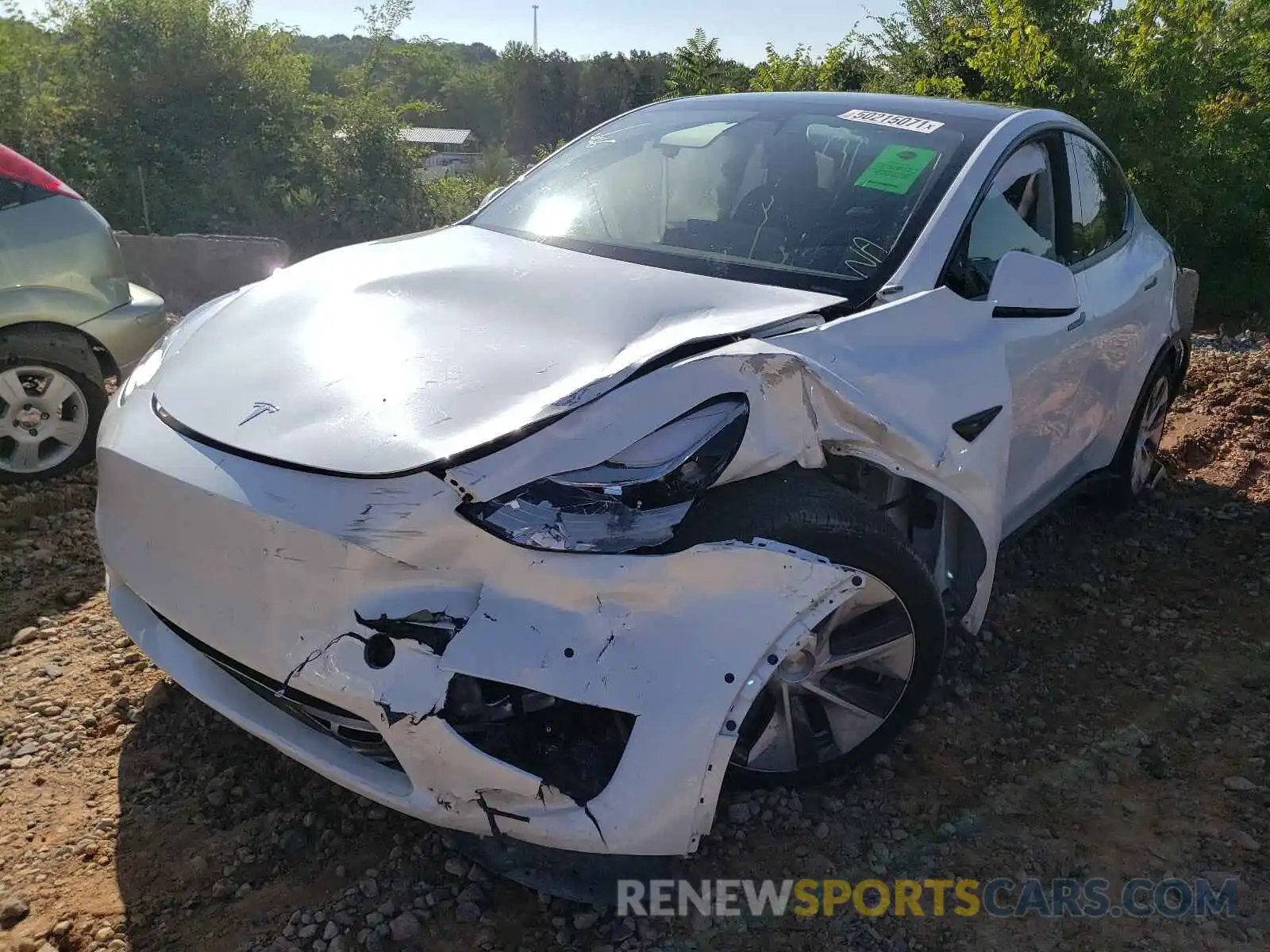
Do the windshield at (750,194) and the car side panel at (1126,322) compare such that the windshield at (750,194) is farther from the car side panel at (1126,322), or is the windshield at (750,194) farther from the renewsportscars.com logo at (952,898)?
the renewsportscars.com logo at (952,898)

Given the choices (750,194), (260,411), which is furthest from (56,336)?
(750,194)

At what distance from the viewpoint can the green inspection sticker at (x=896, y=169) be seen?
9.60ft

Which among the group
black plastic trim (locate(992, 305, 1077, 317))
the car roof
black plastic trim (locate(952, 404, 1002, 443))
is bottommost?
black plastic trim (locate(952, 404, 1002, 443))

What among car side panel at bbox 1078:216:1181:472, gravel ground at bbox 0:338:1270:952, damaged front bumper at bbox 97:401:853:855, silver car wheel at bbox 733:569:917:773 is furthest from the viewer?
car side panel at bbox 1078:216:1181:472

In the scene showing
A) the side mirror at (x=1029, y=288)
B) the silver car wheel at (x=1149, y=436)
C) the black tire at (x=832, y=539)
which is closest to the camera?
the black tire at (x=832, y=539)

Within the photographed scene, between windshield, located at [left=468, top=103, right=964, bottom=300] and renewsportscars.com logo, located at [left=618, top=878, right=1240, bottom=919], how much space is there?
1.45 meters

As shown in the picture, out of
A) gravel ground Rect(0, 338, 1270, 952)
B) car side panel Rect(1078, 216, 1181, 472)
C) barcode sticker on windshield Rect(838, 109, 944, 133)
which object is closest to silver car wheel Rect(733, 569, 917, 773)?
gravel ground Rect(0, 338, 1270, 952)

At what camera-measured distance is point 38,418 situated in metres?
4.18

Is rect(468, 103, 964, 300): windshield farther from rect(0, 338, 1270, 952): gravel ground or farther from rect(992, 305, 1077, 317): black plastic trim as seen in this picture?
rect(0, 338, 1270, 952): gravel ground

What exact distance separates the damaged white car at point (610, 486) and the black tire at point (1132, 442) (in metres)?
1.14

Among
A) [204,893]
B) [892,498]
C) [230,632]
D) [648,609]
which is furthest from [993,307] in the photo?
[204,893]

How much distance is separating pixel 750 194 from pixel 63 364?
2.97 metres

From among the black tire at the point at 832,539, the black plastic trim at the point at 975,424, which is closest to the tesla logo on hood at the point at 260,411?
the black tire at the point at 832,539

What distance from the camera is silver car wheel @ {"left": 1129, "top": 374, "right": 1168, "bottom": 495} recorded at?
4188mm
